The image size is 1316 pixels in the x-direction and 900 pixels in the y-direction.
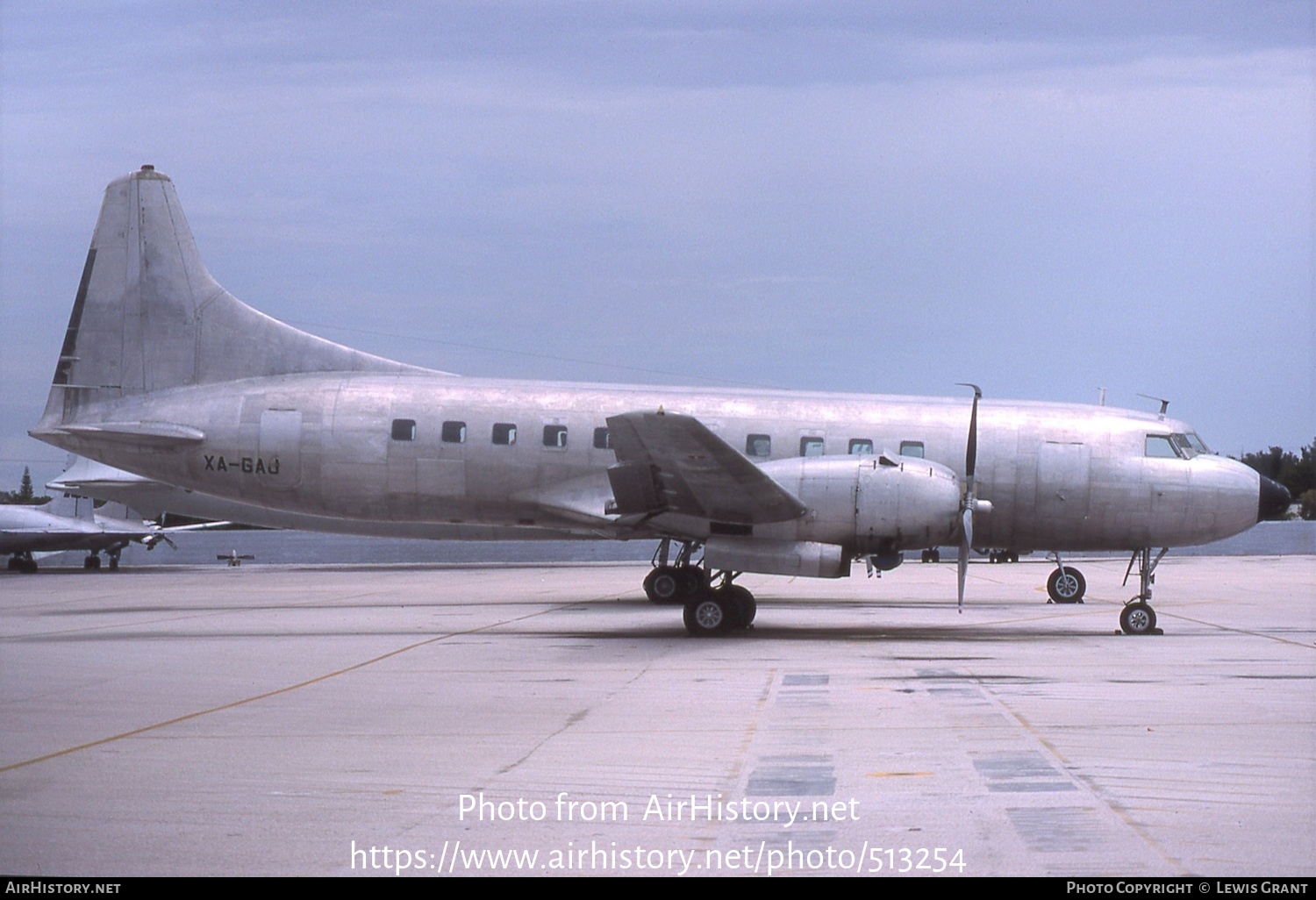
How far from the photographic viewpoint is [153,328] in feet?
80.4

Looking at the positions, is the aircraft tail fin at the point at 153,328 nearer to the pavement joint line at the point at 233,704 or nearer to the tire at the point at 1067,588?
the pavement joint line at the point at 233,704

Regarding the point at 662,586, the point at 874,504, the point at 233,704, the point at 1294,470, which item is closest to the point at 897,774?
the point at 233,704

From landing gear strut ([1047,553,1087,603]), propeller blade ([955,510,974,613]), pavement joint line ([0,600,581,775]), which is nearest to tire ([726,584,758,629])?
propeller blade ([955,510,974,613])

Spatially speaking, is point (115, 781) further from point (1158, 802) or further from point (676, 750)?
point (1158, 802)

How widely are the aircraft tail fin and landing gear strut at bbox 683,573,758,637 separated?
8.81 meters

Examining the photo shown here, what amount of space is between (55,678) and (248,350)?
36.5 ft

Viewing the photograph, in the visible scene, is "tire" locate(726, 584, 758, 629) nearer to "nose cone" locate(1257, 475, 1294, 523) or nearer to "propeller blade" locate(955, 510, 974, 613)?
"propeller blade" locate(955, 510, 974, 613)

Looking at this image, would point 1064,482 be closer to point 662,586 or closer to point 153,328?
point 662,586

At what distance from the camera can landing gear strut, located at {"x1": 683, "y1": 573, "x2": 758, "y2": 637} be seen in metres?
19.2

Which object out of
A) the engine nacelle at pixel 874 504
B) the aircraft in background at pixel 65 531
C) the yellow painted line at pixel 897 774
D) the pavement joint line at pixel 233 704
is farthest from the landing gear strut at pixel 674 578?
the aircraft in background at pixel 65 531

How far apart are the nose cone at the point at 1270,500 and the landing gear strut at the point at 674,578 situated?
9387mm

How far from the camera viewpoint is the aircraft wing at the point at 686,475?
17.3 m
